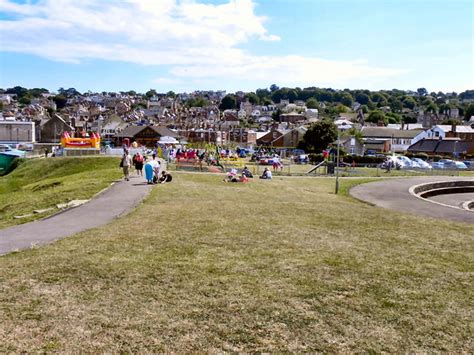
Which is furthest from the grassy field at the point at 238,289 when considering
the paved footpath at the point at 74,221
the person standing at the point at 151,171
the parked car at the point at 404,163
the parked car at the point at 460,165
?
the parked car at the point at 460,165

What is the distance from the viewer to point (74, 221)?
13.0m

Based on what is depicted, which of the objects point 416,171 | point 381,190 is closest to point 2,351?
point 381,190

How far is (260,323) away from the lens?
6.49 m

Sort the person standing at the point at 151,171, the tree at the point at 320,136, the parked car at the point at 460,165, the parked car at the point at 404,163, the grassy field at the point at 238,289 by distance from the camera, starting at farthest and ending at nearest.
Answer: the tree at the point at 320,136 → the parked car at the point at 460,165 → the parked car at the point at 404,163 → the person standing at the point at 151,171 → the grassy field at the point at 238,289

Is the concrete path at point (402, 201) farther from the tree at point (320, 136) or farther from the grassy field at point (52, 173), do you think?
the tree at point (320, 136)

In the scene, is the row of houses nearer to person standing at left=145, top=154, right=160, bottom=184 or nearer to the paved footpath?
person standing at left=145, top=154, right=160, bottom=184

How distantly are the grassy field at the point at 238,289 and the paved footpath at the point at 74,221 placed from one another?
76 cm

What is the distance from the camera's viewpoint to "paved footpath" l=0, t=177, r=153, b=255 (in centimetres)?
1071

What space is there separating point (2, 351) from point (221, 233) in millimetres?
6586

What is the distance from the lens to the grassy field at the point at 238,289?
6.04 meters

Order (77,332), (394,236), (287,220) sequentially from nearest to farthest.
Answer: (77,332), (394,236), (287,220)

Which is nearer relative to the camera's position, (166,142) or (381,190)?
(381,190)

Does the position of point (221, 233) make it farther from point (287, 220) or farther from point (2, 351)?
point (2, 351)

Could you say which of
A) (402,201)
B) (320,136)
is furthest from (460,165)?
(402,201)
